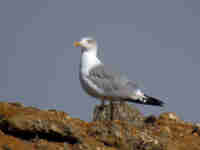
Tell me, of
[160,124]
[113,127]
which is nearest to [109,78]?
[160,124]

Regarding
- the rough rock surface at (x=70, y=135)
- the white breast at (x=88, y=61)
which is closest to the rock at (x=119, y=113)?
the white breast at (x=88, y=61)

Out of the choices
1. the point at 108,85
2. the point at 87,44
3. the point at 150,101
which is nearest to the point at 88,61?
the point at 87,44

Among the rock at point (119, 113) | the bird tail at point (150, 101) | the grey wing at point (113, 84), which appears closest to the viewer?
the grey wing at point (113, 84)

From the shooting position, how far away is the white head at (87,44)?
48.3 ft

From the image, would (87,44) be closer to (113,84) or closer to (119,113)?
(113,84)

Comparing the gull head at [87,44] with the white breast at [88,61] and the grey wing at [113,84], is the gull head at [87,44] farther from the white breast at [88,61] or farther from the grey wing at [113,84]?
the grey wing at [113,84]

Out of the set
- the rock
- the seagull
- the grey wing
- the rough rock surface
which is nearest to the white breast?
the seagull

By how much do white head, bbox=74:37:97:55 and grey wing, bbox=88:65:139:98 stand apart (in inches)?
50.1

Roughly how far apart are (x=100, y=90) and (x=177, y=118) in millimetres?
2551

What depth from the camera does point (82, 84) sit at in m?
13.8

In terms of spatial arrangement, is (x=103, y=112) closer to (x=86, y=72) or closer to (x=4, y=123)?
(x=86, y=72)

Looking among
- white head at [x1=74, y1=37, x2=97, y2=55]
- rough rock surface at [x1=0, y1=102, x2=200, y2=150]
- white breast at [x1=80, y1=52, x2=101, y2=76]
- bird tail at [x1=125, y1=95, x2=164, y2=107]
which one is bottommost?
rough rock surface at [x1=0, y1=102, x2=200, y2=150]

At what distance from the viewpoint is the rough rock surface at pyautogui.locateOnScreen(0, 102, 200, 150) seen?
33.9 feet

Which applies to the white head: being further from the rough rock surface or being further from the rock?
the rough rock surface
